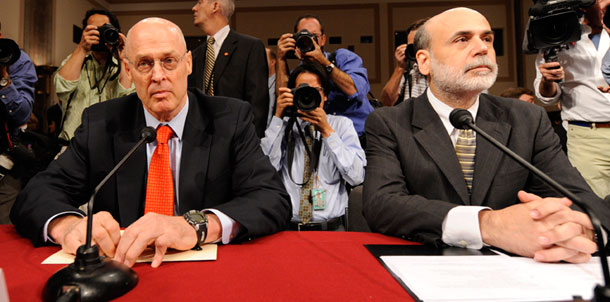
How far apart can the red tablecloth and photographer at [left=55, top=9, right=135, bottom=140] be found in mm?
1677

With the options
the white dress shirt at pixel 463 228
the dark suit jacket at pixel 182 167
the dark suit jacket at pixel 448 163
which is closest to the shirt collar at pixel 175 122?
the dark suit jacket at pixel 182 167

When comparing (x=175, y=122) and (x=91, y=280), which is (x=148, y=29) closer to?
(x=175, y=122)

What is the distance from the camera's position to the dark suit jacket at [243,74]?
8.39ft

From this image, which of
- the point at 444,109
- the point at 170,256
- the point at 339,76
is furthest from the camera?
the point at 339,76

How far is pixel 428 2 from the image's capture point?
8273 millimetres

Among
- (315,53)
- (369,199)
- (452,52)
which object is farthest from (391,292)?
(315,53)

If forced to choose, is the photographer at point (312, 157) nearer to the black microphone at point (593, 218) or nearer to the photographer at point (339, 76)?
the photographer at point (339, 76)

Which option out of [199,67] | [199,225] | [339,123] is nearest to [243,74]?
[199,67]

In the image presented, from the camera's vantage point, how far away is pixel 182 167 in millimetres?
1349

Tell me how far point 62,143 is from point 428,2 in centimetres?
743

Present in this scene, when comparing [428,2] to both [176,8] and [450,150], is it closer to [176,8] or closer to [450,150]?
[176,8]

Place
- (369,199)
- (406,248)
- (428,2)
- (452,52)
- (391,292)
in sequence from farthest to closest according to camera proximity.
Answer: (428,2) → (452,52) → (369,199) → (406,248) → (391,292)

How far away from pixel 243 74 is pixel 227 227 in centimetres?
170

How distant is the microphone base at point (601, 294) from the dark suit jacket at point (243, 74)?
2.05 metres
